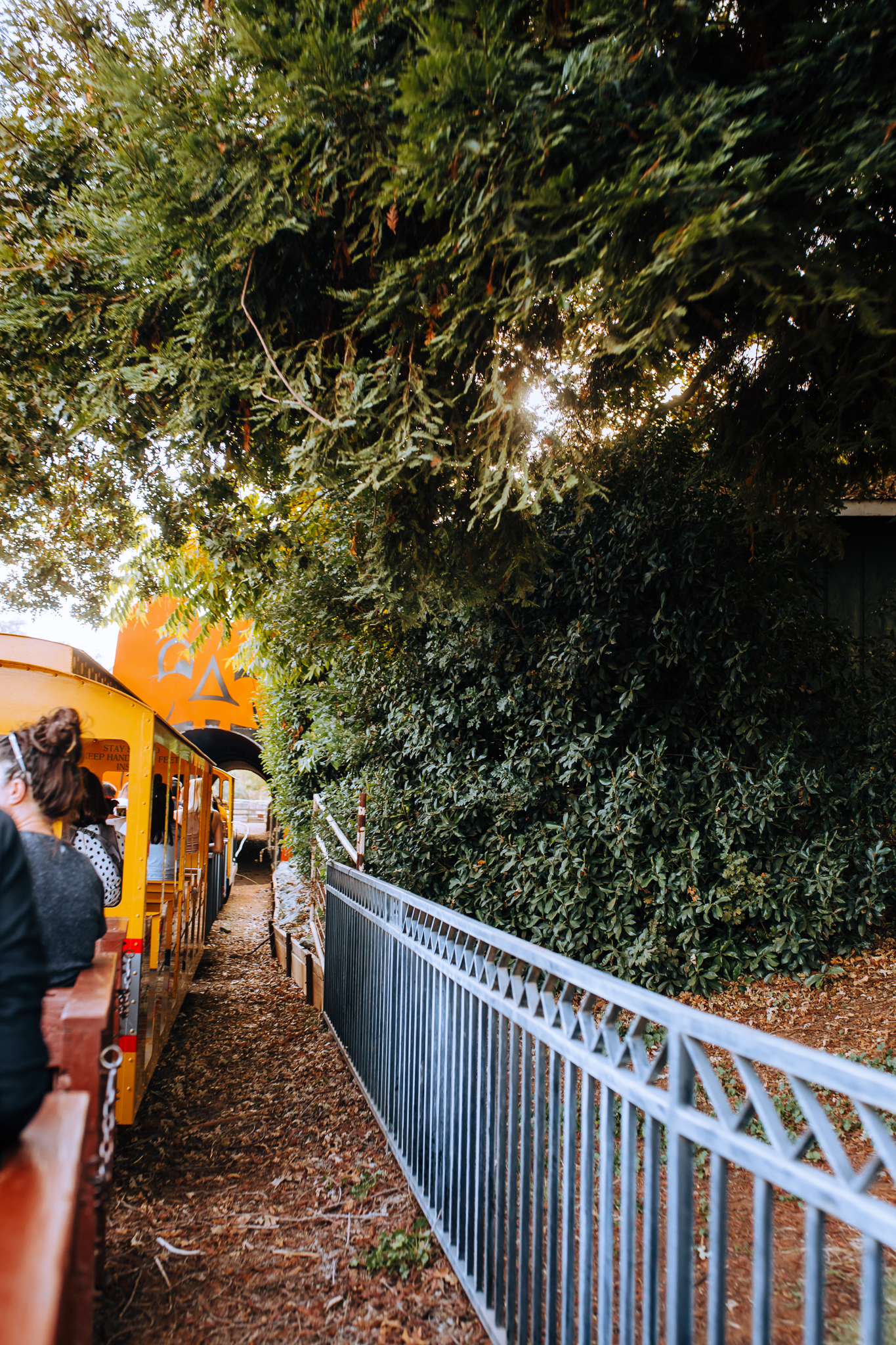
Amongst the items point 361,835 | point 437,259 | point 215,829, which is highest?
point 437,259

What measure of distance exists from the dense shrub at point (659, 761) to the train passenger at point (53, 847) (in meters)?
4.28

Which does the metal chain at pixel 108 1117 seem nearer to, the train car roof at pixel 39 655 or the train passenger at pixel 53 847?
the train passenger at pixel 53 847

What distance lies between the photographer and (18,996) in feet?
5.52

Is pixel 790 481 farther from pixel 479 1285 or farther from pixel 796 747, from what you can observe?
pixel 479 1285

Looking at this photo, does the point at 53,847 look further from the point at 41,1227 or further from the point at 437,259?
the point at 437,259

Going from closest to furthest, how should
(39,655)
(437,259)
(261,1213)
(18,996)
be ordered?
1. (18,996)
2. (437,259)
3. (261,1213)
4. (39,655)

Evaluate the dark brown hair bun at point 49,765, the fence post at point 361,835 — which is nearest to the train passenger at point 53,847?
the dark brown hair bun at point 49,765

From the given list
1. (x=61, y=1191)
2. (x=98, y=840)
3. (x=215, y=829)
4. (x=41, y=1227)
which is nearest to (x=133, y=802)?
(x=98, y=840)

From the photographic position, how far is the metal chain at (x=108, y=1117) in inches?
105

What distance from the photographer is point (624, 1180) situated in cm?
180

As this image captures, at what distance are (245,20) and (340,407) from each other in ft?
5.24

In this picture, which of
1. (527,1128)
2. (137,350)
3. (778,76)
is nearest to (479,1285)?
(527,1128)

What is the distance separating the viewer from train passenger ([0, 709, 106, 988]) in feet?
8.90

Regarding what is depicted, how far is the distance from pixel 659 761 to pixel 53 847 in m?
4.85
